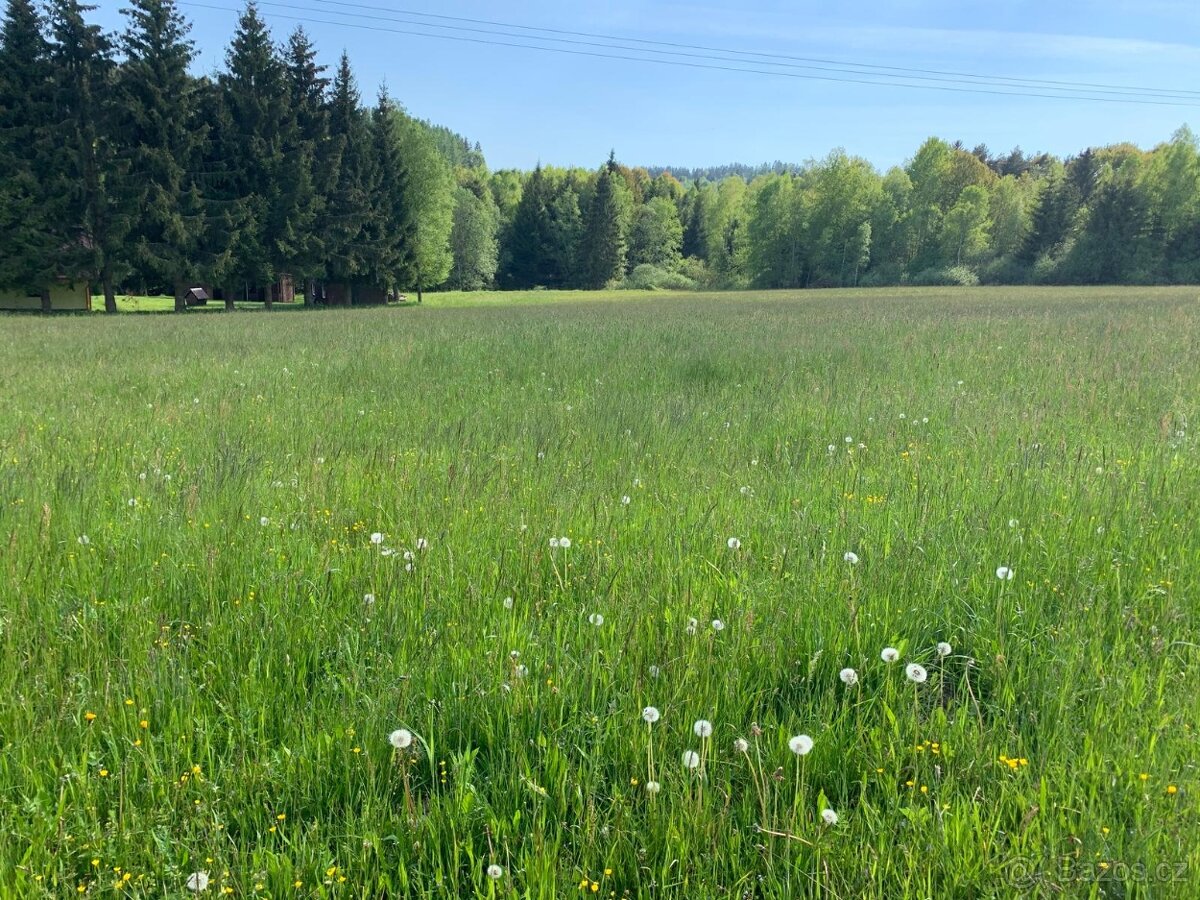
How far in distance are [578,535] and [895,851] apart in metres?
2.25

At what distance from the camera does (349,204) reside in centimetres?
4338

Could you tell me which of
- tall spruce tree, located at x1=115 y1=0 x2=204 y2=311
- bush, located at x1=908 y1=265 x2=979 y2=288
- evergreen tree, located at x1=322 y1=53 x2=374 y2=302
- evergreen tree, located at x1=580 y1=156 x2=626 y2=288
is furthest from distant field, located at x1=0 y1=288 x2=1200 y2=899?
evergreen tree, located at x1=580 y1=156 x2=626 y2=288

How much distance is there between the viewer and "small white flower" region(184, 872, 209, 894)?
1584mm

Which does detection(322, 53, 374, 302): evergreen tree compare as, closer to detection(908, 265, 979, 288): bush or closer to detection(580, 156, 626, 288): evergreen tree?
detection(580, 156, 626, 288): evergreen tree

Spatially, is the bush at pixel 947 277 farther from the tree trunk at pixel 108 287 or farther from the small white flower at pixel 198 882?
the small white flower at pixel 198 882

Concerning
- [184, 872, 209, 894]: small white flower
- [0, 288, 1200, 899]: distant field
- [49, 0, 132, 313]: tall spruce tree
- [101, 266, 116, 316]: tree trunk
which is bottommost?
[184, 872, 209, 894]: small white flower

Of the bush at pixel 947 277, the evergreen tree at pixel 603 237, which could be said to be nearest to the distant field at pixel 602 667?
the bush at pixel 947 277

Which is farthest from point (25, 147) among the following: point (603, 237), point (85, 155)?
point (603, 237)

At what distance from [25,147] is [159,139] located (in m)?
5.57

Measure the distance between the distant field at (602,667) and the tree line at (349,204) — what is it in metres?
36.4

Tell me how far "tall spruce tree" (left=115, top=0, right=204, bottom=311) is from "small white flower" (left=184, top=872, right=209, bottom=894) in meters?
40.3

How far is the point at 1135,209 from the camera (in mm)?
66562

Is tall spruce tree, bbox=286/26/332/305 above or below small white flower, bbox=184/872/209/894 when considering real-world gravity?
above

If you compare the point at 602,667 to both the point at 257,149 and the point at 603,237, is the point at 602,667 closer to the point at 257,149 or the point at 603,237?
the point at 257,149
